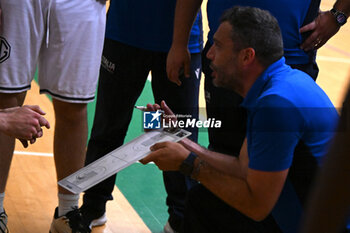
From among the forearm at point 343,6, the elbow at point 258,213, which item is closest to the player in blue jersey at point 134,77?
the forearm at point 343,6

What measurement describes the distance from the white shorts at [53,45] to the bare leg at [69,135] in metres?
0.06

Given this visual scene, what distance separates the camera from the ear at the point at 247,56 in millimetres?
1631

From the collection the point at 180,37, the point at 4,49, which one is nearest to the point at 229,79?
the point at 180,37

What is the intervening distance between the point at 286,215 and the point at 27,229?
1.28m

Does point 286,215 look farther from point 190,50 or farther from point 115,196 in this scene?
point 115,196

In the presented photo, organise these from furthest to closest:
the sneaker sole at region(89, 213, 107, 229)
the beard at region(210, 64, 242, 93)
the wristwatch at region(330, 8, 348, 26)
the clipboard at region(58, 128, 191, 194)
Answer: the sneaker sole at region(89, 213, 107, 229) < the wristwatch at region(330, 8, 348, 26) < the beard at region(210, 64, 242, 93) < the clipboard at region(58, 128, 191, 194)

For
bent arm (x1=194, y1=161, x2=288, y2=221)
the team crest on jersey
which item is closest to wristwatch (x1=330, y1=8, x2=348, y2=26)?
bent arm (x1=194, y1=161, x2=288, y2=221)

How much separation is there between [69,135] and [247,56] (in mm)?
954

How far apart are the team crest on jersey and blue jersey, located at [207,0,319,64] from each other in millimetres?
807

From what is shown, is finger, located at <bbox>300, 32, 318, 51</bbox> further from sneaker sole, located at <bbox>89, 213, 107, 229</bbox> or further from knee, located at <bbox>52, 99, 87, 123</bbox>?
sneaker sole, located at <bbox>89, 213, 107, 229</bbox>

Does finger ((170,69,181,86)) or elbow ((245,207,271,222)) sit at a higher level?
finger ((170,69,181,86))

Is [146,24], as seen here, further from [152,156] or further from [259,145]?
[259,145]

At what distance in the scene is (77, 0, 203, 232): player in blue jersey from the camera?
2328mm

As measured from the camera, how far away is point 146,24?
233 centimetres
